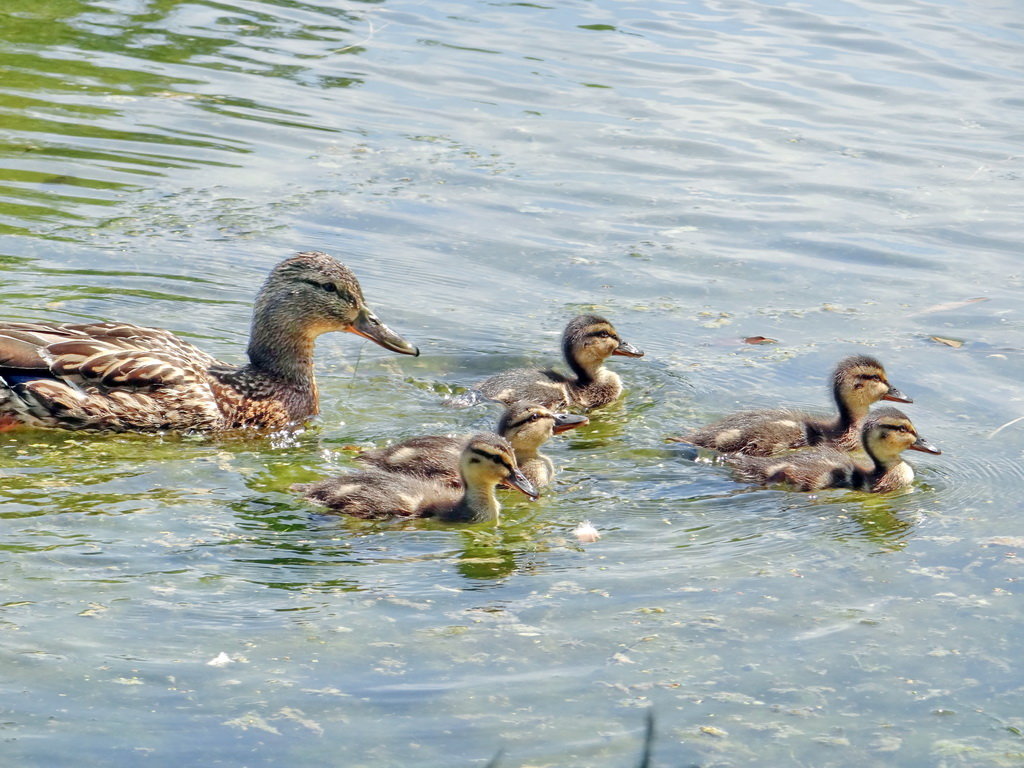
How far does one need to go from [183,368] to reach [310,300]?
2.70 feet

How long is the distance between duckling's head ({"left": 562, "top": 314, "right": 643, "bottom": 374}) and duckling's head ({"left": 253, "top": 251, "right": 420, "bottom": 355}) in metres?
0.79

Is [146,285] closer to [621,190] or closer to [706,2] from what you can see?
[621,190]

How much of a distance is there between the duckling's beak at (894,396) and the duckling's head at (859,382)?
2.4 inches

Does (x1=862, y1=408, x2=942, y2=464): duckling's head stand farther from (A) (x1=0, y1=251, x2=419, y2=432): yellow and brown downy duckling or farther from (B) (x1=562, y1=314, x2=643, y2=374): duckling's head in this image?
(A) (x1=0, y1=251, x2=419, y2=432): yellow and brown downy duckling

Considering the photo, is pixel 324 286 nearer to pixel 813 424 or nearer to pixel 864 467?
pixel 813 424

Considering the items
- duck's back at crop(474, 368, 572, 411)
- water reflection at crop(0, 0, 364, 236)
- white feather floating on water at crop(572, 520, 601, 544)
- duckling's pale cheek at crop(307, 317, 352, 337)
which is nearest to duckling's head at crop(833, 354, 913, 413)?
duck's back at crop(474, 368, 572, 411)

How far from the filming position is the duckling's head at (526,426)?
683cm

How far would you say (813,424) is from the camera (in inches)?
290

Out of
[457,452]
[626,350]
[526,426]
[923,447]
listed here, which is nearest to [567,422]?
[526,426]

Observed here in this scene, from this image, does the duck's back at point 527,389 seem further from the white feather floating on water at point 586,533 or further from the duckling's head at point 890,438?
the duckling's head at point 890,438

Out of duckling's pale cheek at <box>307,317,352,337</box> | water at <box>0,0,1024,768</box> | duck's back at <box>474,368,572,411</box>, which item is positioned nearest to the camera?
water at <box>0,0,1024,768</box>

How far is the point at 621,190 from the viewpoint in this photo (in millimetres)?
10758

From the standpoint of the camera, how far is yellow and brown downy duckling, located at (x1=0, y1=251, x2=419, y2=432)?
711 cm

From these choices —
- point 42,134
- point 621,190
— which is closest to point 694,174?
point 621,190
